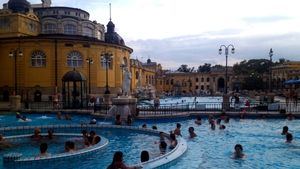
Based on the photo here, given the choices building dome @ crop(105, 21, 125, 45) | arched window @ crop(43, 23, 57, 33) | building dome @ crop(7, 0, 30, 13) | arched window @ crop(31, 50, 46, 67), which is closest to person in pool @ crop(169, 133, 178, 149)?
arched window @ crop(31, 50, 46, 67)

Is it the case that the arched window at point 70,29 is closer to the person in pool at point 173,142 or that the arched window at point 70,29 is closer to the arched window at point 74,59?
the arched window at point 74,59

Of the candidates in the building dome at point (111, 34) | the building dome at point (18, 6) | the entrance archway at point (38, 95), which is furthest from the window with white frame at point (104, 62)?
the building dome at point (18, 6)

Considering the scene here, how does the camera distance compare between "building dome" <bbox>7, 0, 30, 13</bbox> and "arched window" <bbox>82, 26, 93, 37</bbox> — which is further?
"arched window" <bbox>82, 26, 93, 37</bbox>

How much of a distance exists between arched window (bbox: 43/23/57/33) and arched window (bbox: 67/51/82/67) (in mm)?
13453

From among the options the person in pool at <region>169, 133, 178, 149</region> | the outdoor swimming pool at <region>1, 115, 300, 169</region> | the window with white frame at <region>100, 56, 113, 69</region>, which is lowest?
the outdoor swimming pool at <region>1, 115, 300, 169</region>

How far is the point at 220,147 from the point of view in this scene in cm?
1745

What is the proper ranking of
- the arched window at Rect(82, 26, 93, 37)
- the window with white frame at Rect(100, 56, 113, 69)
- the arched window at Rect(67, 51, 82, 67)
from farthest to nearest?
1. the arched window at Rect(82, 26, 93, 37)
2. the window with white frame at Rect(100, 56, 113, 69)
3. the arched window at Rect(67, 51, 82, 67)

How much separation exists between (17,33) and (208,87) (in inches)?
3352

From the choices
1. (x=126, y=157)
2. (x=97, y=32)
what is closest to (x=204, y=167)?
(x=126, y=157)

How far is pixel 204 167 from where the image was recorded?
13234 millimetres

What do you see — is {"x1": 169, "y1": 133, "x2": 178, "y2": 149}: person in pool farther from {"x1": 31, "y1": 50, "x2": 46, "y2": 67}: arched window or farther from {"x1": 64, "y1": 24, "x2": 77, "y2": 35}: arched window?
{"x1": 64, "y1": 24, "x2": 77, "y2": 35}: arched window

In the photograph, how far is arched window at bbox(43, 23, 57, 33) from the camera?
209 ft

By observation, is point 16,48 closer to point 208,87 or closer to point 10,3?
point 10,3

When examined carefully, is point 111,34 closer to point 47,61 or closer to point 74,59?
point 74,59
